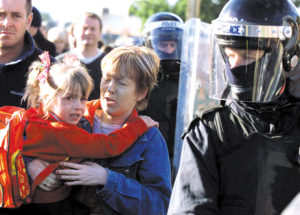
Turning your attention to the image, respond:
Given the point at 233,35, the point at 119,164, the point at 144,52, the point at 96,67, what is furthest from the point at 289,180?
the point at 96,67

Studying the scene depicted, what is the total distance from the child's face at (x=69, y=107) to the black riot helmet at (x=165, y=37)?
2420 millimetres

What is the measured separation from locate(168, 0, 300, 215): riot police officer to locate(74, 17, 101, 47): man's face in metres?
3.67

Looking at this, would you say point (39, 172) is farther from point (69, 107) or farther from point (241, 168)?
point (241, 168)

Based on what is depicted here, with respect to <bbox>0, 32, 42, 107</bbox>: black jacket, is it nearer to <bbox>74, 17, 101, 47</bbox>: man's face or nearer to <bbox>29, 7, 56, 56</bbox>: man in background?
<bbox>29, 7, 56, 56</bbox>: man in background

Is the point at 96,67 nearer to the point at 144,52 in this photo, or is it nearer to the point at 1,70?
the point at 1,70

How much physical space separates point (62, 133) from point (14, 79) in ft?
2.85

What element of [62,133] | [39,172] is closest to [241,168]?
[62,133]

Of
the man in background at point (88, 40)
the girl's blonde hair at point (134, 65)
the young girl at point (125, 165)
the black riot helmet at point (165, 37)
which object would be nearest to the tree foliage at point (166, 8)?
the man in background at point (88, 40)

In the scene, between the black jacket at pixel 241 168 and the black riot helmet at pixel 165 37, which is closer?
the black jacket at pixel 241 168

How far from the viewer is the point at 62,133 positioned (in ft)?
8.31

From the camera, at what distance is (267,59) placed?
2.19 meters

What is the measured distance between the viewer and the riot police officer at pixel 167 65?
15.5 feet

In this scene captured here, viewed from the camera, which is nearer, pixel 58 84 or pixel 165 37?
pixel 58 84

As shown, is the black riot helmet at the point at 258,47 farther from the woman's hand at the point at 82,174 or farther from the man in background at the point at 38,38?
the man in background at the point at 38,38
